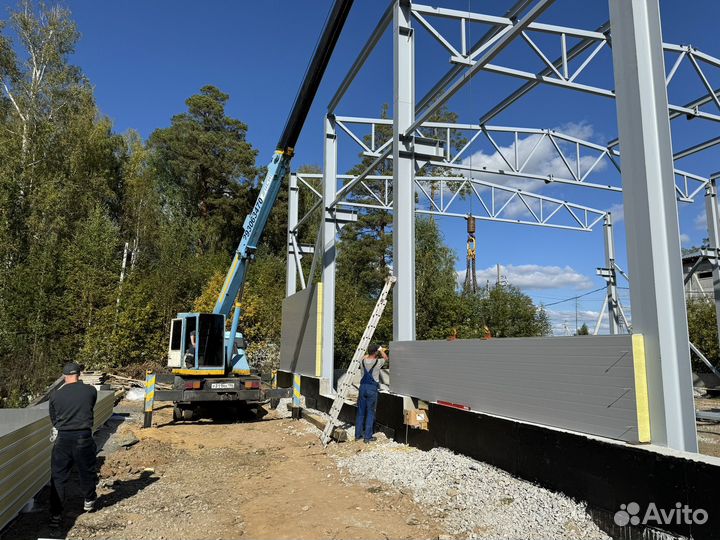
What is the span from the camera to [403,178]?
9578mm

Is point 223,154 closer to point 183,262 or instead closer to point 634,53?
point 183,262

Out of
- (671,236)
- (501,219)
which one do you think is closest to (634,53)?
(671,236)

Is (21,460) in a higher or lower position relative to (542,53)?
lower

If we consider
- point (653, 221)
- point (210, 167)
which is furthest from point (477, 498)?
point (210, 167)

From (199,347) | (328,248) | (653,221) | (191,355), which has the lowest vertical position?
(191,355)

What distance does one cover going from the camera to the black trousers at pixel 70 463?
497 centimetres

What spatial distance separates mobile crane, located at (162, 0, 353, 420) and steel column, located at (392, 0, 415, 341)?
2.10 m

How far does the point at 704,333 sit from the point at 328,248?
59.8 feet

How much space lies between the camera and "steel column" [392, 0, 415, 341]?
9383 millimetres

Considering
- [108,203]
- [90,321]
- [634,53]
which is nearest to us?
[634,53]

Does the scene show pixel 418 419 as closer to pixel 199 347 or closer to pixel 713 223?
pixel 199 347

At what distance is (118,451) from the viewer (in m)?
8.55

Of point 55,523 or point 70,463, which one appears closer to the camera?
point 55,523

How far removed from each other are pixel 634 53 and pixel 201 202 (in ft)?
99.1
